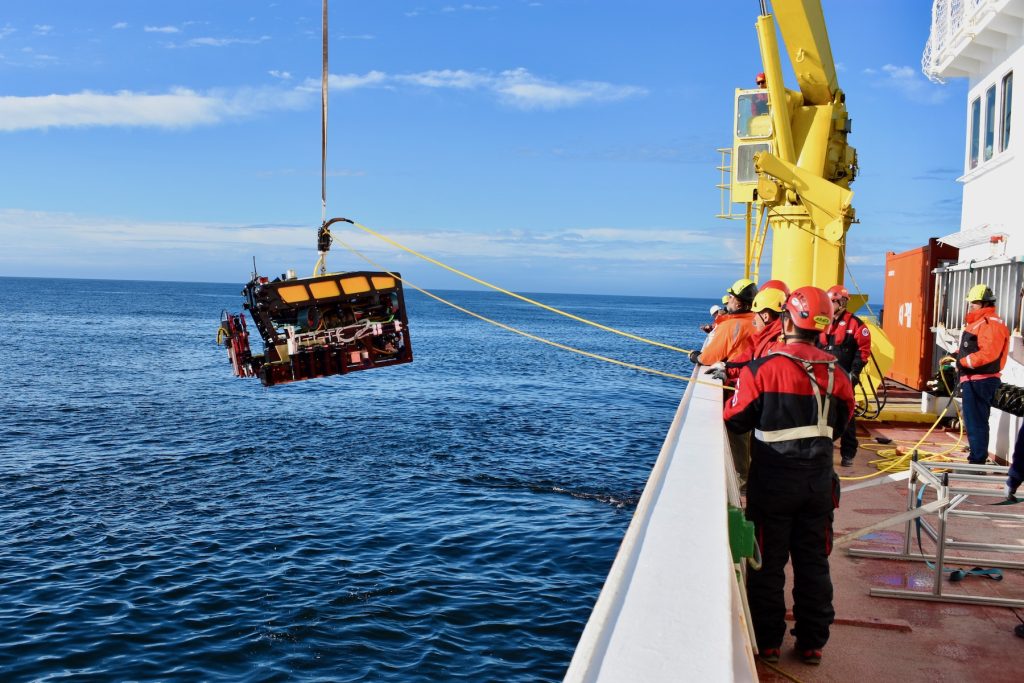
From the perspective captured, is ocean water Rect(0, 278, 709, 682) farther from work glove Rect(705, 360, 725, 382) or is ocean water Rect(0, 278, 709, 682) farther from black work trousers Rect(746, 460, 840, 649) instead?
black work trousers Rect(746, 460, 840, 649)

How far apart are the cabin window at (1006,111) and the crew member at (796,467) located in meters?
7.64

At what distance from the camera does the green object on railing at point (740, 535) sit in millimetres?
3689

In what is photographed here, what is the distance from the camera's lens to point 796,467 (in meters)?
4.20

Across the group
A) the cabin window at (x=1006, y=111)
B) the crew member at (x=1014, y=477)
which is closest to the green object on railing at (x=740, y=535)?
the crew member at (x=1014, y=477)

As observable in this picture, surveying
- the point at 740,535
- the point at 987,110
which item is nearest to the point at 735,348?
the point at 740,535

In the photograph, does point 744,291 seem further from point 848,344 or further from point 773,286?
point 848,344

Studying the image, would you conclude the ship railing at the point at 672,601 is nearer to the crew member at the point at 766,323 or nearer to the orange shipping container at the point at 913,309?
the crew member at the point at 766,323

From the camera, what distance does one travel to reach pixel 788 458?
4207mm

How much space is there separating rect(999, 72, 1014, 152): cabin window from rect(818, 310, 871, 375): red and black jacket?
3.47 meters

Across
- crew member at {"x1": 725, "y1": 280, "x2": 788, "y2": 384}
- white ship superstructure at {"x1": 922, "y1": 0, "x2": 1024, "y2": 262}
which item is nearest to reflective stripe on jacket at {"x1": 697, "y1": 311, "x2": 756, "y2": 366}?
crew member at {"x1": 725, "y1": 280, "x2": 788, "y2": 384}

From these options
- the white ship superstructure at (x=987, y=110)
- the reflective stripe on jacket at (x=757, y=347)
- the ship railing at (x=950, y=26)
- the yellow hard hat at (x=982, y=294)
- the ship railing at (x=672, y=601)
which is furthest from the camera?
the ship railing at (x=950, y=26)

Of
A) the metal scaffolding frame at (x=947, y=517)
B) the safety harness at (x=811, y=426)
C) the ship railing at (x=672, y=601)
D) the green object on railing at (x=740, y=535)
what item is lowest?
the metal scaffolding frame at (x=947, y=517)

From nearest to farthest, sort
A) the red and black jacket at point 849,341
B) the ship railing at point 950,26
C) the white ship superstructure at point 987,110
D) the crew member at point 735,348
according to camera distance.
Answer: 1. the crew member at point 735,348
2. the red and black jacket at point 849,341
3. the white ship superstructure at point 987,110
4. the ship railing at point 950,26

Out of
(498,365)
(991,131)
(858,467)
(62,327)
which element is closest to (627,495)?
(858,467)
